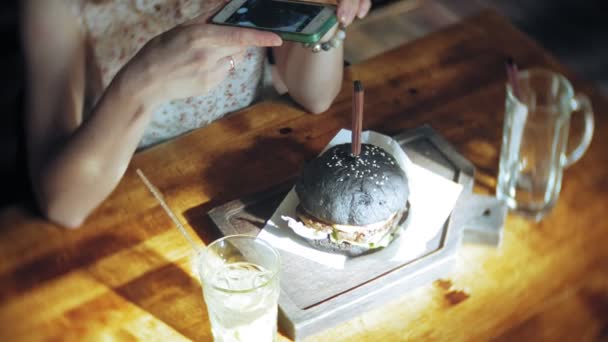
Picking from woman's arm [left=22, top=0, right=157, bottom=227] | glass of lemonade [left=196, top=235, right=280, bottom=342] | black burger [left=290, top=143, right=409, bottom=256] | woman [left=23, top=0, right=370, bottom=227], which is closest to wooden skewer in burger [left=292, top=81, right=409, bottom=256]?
black burger [left=290, top=143, right=409, bottom=256]

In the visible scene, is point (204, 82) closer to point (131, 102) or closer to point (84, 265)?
point (131, 102)

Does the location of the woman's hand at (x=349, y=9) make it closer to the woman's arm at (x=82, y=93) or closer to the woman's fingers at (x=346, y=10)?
the woman's fingers at (x=346, y=10)

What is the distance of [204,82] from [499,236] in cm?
60

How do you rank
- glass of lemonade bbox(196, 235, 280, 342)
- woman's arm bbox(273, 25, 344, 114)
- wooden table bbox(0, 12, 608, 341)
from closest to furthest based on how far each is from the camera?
1. glass of lemonade bbox(196, 235, 280, 342)
2. wooden table bbox(0, 12, 608, 341)
3. woman's arm bbox(273, 25, 344, 114)

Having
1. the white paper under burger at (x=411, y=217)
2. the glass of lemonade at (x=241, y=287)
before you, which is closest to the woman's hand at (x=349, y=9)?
the white paper under burger at (x=411, y=217)

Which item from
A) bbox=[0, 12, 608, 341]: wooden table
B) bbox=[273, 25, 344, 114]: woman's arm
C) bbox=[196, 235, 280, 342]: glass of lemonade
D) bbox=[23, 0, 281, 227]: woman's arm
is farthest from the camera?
bbox=[273, 25, 344, 114]: woman's arm

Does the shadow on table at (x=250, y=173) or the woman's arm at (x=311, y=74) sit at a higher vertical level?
the woman's arm at (x=311, y=74)

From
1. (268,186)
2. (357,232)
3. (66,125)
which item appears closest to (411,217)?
(357,232)

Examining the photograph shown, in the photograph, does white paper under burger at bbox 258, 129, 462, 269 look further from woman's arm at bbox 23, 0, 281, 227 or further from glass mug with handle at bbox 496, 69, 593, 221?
woman's arm at bbox 23, 0, 281, 227

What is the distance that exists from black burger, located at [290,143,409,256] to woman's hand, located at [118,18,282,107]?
0.24 metres

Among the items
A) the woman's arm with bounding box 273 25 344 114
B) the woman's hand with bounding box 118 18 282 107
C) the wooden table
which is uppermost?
the woman's hand with bounding box 118 18 282 107

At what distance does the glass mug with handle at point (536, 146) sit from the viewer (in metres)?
Answer: 1.18

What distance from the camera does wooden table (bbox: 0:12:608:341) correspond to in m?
1.04

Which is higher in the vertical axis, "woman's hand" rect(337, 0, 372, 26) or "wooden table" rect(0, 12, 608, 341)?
"woman's hand" rect(337, 0, 372, 26)
